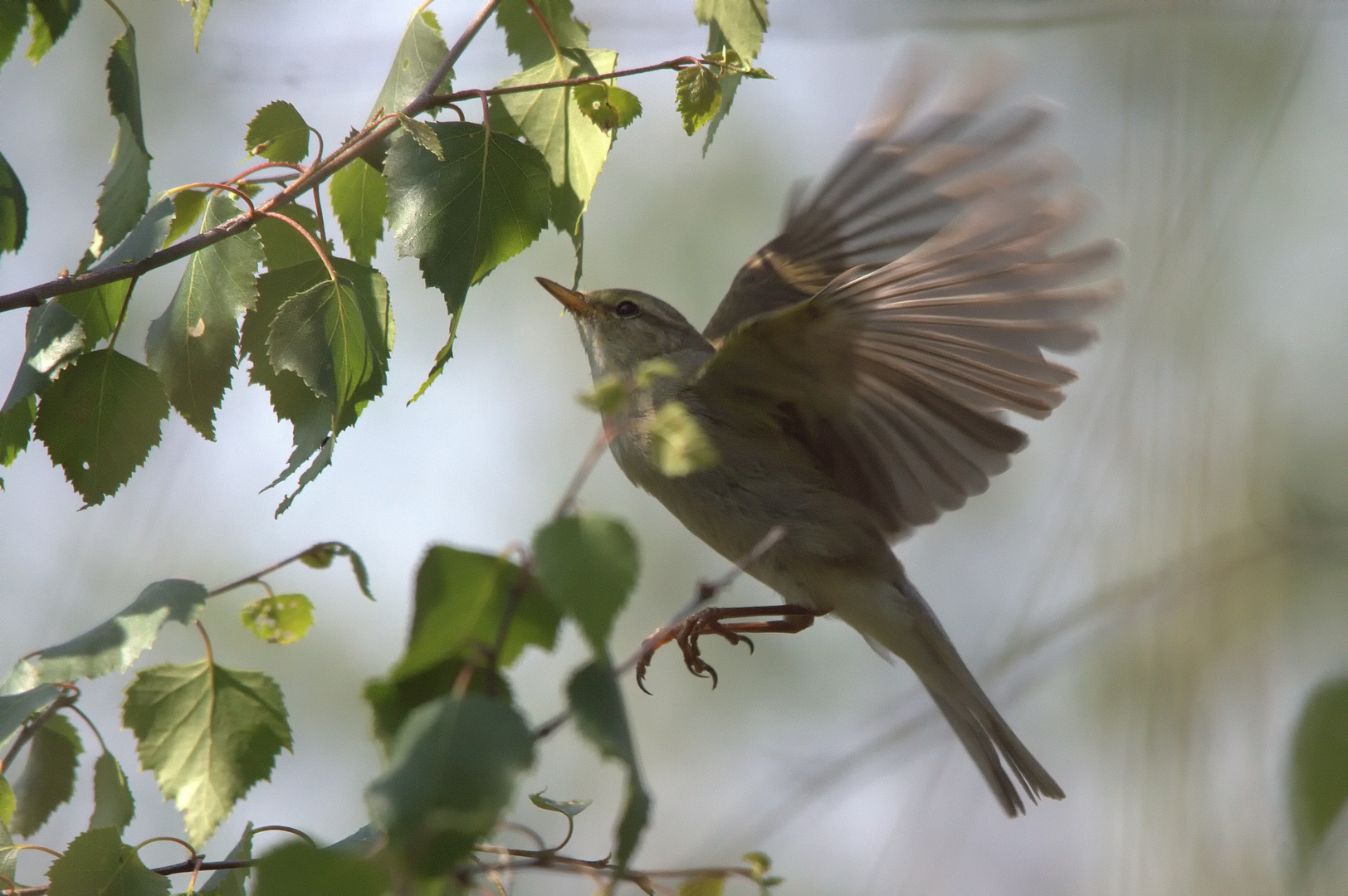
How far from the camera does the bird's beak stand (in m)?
3.33

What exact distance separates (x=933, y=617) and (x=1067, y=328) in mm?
1243

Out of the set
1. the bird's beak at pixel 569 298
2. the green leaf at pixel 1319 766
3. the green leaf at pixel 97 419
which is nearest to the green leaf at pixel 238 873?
the green leaf at pixel 97 419

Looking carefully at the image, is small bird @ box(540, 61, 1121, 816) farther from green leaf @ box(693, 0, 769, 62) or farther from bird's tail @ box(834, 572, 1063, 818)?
green leaf @ box(693, 0, 769, 62)

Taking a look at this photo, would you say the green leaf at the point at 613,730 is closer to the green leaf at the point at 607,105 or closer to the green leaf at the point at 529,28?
the green leaf at the point at 607,105

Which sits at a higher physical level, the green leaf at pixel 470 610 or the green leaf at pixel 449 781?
the green leaf at pixel 470 610

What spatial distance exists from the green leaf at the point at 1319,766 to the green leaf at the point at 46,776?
1.82 metres

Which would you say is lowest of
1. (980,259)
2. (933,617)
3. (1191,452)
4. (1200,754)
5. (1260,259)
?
(1200,754)

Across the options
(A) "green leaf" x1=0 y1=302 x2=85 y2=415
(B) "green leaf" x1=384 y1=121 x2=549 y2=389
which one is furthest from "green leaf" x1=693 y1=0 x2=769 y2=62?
(A) "green leaf" x1=0 y1=302 x2=85 y2=415

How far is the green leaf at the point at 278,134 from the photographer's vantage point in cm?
198

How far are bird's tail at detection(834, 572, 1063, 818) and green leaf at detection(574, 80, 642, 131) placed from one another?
172cm

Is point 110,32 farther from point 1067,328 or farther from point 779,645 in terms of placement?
point 1067,328

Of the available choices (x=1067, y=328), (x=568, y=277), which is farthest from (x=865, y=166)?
(x=568, y=277)

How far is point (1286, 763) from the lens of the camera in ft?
4.65

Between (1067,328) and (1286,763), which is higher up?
(1067,328)
